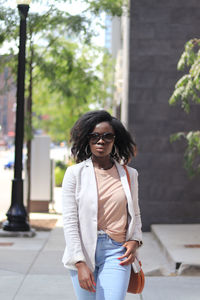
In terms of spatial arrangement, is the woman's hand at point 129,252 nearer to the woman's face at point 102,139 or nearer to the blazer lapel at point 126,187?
the blazer lapel at point 126,187

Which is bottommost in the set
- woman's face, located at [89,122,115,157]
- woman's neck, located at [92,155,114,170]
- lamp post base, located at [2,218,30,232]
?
lamp post base, located at [2,218,30,232]

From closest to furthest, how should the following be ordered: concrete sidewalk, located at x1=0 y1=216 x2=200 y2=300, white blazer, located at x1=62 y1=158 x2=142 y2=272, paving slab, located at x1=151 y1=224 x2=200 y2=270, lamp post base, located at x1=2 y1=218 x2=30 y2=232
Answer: white blazer, located at x1=62 y1=158 x2=142 y2=272 < concrete sidewalk, located at x1=0 y1=216 x2=200 y2=300 < paving slab, located at x1=151 y1=224 x2=200 y2=270 < lamp post base, located at x1=2 y1=218 x2=30 y2=232

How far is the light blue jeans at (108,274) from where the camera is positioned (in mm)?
3332

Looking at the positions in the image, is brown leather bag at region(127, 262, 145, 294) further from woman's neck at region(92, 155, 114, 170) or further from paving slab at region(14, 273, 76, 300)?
paving slab at region(14, 273, 76, 300)

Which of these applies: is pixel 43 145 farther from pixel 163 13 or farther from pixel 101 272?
pixel 101 272

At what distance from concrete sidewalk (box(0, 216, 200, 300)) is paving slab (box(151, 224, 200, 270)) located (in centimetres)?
3

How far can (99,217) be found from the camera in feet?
11.5

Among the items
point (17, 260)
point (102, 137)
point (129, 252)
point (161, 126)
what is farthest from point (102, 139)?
point (161, 126)

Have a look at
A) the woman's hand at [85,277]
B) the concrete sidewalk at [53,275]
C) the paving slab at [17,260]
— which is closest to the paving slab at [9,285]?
the concrete sidewalk at [53,275]

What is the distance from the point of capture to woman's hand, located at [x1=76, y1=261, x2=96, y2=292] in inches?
132

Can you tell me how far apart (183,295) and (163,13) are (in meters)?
6.88

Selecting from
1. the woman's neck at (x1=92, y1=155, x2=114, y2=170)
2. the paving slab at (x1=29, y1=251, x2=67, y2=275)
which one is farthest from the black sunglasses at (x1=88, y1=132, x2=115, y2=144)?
the paving slab at (x1=29, y1=251, x2=67, y2=275)

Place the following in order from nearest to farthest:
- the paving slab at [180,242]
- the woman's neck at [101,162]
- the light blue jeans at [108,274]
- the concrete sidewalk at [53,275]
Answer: the light blue jeans at [108,274]
the woman's neck at [101,162]
the concrete sidewalk at [53,275]
the paving slab at [180,242]

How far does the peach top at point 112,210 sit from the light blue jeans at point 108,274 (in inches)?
2.1
